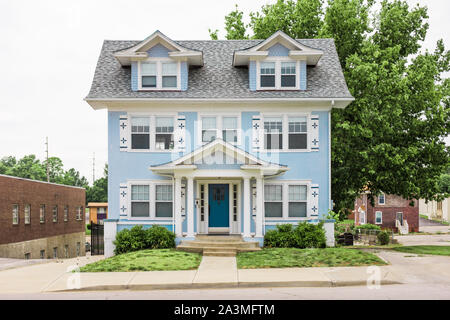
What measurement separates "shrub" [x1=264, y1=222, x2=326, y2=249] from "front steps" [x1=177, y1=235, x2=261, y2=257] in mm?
760

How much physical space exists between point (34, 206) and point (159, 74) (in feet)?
52.7

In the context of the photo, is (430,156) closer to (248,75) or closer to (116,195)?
(248,75)

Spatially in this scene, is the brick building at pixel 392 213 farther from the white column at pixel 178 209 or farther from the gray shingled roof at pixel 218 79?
the white column at pixel 178 209

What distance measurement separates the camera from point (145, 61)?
69.1 feet

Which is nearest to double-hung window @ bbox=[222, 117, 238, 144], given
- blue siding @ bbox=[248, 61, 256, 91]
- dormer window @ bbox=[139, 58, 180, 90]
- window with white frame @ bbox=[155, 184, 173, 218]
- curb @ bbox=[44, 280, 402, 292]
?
blue siding @ bbox=[248, 61, 256, 91]

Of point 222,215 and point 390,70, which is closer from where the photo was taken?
point 222,215

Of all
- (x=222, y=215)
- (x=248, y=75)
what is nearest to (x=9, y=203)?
(x=222, y=215)

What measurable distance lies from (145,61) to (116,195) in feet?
19.8

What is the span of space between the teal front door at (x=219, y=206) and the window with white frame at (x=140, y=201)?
275 centimetres

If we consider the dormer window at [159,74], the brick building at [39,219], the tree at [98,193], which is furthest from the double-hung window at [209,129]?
the tree at [98,193]

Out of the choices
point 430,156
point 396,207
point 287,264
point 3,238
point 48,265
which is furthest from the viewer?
point 396,207

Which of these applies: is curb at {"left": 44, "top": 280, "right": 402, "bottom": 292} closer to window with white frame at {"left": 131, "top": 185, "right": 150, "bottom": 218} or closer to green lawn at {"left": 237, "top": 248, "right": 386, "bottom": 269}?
green lawn at {"left": 237, "top": 248, "right": 386, "bottom": 269}

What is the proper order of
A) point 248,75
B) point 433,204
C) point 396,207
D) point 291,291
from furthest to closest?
point 433,204, point 396,207, point 248,75, point 291,291

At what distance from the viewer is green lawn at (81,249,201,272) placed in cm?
1481
